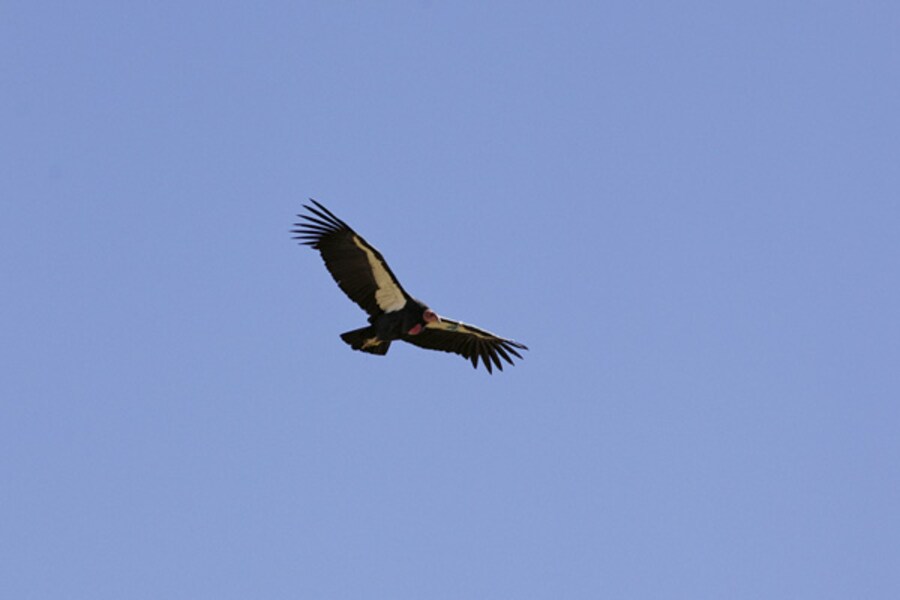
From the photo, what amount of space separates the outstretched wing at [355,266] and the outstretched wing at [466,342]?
55.9 inches

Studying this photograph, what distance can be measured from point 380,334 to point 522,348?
4.17m

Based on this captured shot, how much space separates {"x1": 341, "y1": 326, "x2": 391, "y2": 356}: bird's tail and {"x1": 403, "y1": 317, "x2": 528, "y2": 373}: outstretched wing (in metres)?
1.46

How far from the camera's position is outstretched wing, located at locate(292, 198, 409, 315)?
34.6 meters

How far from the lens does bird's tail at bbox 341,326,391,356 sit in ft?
112

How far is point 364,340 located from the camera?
113ft

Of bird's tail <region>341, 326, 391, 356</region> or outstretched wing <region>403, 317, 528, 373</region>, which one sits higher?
outstretched wing <region>403, 317, 528, 373</region>

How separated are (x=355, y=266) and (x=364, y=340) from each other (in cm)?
177

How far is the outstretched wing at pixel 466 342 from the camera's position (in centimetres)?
3638

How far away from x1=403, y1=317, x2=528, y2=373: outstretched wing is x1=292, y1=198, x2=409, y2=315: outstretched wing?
1.42 m

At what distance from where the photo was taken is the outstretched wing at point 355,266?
34.6 m

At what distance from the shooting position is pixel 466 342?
37125 millimetres

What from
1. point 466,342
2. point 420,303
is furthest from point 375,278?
point 466,342

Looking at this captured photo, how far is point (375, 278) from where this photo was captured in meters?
34.8

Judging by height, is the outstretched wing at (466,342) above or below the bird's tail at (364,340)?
above
